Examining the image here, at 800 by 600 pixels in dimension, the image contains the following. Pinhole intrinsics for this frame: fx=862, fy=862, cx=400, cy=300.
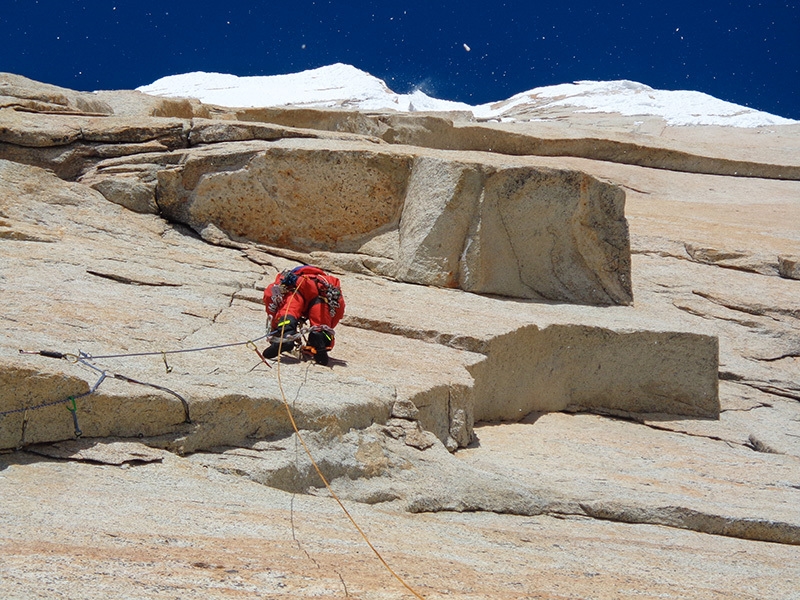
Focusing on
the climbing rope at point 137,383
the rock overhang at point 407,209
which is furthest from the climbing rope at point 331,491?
the rock overhang at point 407,209

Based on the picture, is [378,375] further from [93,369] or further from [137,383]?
[93,369]

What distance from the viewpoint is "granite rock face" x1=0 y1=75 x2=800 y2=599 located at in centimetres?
359

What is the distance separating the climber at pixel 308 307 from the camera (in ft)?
18.2

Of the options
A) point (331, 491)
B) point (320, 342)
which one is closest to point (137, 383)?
point (331, 491)

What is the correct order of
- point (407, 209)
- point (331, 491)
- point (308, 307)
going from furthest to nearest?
point (407, 209) → point (308, 307) → point (331, 491)

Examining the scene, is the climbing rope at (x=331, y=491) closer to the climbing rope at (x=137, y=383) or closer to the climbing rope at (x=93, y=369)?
the climbing rope at (x=137, y=383)

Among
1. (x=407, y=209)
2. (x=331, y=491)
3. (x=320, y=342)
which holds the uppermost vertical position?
(x=407, y=209)

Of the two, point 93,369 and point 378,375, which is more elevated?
point 93,369

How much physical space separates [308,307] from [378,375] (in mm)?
688

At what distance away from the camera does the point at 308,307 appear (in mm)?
5824

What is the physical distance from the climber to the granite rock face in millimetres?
203

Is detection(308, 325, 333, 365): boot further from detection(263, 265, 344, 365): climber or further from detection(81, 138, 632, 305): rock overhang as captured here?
detection(81, 138, 632, 305): rock overhang

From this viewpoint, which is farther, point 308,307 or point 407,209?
point 407,209

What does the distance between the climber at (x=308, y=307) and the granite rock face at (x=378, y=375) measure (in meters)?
0.20
